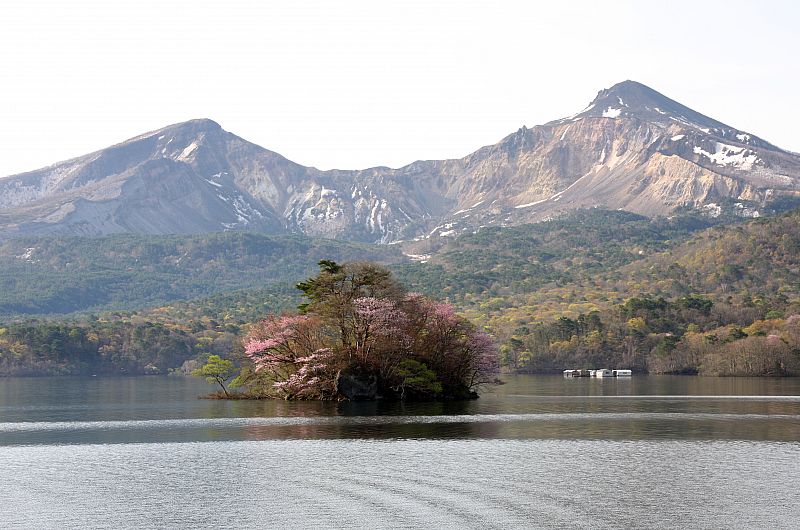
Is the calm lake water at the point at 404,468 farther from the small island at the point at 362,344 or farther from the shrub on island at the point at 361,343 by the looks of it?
the shrub on island at the point at 361,343

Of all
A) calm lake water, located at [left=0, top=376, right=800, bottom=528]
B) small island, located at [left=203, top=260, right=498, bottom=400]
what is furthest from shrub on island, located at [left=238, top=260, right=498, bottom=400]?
calm lake water, located at [left=0, top=376, right=800, bottom=528]

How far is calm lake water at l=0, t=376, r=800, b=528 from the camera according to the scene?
1763 inches

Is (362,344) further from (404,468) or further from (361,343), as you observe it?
(404,468)

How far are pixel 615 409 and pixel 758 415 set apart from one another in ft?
51.3

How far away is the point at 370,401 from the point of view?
108938 mm

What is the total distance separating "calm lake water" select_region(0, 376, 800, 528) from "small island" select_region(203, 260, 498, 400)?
25.3ft

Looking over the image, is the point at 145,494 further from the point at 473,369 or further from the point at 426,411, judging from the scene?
the point at 473,369

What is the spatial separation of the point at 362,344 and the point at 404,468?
173 ft

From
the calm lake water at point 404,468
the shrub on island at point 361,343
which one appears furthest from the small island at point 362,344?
the calm lake water at point 404,468

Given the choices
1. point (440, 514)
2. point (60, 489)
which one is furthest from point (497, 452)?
A: point (60, 489)

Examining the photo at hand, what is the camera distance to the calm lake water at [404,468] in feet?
147

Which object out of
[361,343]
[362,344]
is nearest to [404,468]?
[362,344]

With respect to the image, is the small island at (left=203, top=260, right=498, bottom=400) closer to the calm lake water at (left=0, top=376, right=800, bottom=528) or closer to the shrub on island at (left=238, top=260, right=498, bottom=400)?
the shrub on island at (left=238, top=260, right=498, bottom=400)

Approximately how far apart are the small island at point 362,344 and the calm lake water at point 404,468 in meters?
7.71
